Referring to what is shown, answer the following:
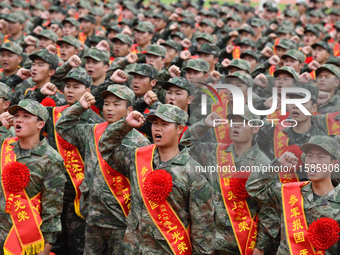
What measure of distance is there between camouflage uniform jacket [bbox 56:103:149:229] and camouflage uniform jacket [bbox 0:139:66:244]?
50 centimetres

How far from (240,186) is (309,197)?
90 centimetres

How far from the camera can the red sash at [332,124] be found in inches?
312

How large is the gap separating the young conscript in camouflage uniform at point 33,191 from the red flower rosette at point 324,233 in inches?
110

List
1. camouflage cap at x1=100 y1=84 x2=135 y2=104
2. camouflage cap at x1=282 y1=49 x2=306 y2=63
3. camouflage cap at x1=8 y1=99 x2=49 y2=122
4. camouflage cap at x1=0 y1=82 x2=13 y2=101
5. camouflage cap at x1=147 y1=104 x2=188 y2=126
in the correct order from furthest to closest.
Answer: camouflage cap at x1=282 y1=49 x2=306 y2=63, camouflage cap at x1=0 y1=82 x2=13 y2=101, camouflage cap at x1=100 y1=84 x2=135 y2=104, camouflage cap at x1=8 y1=99 x2=49 y2=122, camouflage cap at x1=147 y1=104 x2=188 y2=126

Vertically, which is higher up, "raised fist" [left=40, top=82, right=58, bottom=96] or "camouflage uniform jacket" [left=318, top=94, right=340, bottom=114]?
"raised fist" [left=40, top=82, right=58, bottom=96]

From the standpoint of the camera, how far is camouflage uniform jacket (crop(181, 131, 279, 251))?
22.1 feet

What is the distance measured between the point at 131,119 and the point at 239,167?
137 cm

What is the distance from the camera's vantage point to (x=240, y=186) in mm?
6777

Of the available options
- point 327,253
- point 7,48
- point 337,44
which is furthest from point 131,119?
point 337,44

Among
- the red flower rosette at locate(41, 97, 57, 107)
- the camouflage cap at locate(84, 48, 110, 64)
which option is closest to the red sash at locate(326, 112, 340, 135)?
the red flower rosette at locate(41, 97, 57, 107)

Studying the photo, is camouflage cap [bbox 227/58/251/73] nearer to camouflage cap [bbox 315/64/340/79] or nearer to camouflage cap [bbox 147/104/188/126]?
camouflage cap [bbox 315/64/340/79]

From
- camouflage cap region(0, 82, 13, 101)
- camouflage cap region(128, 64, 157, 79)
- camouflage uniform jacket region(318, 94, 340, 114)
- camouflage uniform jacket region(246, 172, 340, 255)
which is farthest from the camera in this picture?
camouflage cap region(128, 64, 157, 79)

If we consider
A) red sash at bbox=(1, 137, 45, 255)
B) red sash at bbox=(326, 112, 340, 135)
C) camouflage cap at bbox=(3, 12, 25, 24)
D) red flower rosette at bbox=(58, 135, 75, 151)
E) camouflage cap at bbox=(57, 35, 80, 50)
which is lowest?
red sash at bbox=(1, 137, 45, 255)

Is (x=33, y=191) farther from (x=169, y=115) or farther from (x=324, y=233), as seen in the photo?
(x=324, y=233)
